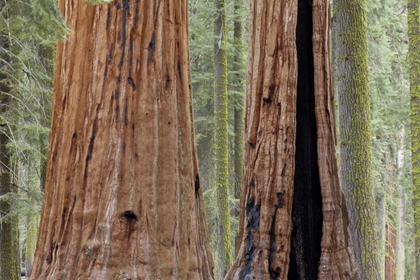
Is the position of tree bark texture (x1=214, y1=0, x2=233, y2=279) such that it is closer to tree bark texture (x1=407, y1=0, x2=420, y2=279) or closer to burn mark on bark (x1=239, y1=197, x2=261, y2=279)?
tree bark texture (x1=407, y1=0, x2=420, y2=279)

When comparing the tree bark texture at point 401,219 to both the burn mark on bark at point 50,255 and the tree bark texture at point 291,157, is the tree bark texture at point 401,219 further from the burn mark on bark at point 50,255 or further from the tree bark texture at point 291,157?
the burn mark on bark at point 50,255

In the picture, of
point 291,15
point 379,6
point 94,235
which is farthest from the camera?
point 379,6

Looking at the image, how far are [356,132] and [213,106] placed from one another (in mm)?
10939

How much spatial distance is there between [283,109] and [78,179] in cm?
237

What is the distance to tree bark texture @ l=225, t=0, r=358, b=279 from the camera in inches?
211

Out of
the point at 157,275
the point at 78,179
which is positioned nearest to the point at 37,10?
the point at 78,179

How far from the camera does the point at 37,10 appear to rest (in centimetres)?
454

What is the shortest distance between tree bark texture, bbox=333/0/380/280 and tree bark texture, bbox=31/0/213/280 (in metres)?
6.36

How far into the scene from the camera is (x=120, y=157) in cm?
390

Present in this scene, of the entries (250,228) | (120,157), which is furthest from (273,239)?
(120,157)

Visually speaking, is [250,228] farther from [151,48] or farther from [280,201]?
[151,48]

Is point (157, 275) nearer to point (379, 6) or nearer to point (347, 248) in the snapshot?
point (347, 248)

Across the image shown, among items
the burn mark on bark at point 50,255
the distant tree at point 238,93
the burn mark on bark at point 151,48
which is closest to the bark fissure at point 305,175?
the burn mark on bark at point 151,48

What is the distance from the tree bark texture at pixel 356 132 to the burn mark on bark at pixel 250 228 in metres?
4.95
